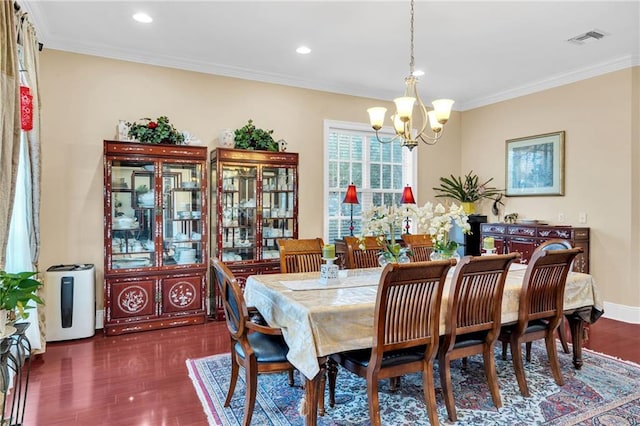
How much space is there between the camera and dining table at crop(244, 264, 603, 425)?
7.18 ft

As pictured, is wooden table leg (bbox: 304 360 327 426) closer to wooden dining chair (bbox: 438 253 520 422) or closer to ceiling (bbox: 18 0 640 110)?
wooden dining chair (bbox: 438 253 520 422)

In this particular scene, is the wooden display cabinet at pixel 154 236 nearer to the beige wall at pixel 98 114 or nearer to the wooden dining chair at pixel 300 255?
the beige wall at pixel 98 114

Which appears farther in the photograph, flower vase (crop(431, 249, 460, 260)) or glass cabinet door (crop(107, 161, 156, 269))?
glass cabinet door (crop(107, 161, 156, 269))

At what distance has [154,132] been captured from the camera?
175 inches

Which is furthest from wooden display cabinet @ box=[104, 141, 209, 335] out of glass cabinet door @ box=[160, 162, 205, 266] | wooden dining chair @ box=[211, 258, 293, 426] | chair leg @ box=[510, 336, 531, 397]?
chair leg @ box=[510, 336, 531, 397]

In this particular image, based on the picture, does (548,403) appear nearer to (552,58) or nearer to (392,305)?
(392,305)

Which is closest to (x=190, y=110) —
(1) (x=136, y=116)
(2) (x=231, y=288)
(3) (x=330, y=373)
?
(1) (x=136, y=116)

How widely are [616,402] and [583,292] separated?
31.9 inches

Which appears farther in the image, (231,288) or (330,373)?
(330,373)

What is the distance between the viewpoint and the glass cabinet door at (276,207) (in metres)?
5.11

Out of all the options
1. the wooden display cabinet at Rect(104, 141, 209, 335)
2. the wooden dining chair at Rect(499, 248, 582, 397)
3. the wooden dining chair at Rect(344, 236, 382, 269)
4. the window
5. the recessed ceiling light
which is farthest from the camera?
the window

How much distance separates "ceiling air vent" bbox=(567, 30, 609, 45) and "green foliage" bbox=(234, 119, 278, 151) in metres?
3.51

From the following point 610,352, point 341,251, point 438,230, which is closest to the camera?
point 438,230

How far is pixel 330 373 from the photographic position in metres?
2.71
